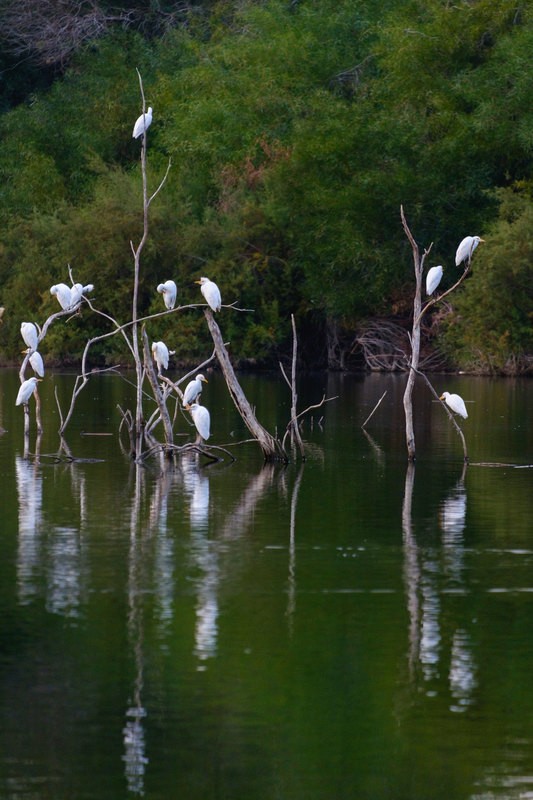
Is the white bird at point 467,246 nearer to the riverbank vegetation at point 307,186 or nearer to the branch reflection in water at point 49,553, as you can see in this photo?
the branch reflection in water at point 49,553

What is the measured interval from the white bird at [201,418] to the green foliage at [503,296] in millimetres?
20495

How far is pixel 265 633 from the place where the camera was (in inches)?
377

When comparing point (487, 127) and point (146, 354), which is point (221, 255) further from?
Answer: point (146, 354)

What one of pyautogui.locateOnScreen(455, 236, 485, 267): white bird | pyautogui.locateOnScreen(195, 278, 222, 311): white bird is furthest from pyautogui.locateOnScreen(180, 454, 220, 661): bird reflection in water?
pyautogui.locateOnScreen(455, 236, 485, 267): white bird

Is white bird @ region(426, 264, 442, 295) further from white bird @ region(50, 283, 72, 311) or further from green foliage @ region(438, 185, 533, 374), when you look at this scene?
green foliage @ region(438, 185, 533, 374)

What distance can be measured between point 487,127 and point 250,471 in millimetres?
23563

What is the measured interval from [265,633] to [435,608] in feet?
4.34

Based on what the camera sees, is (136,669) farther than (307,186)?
No

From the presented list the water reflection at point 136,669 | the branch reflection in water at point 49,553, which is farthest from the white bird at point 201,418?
the water reflection at point 136,669

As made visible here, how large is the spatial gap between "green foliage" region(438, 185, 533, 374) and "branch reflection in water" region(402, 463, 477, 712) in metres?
23.9

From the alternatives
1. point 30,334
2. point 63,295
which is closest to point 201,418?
point 63,295

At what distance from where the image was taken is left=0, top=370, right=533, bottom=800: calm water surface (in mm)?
7164

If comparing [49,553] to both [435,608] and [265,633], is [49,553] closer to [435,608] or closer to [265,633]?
[265,633]

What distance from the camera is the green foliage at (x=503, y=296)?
38344 mm
